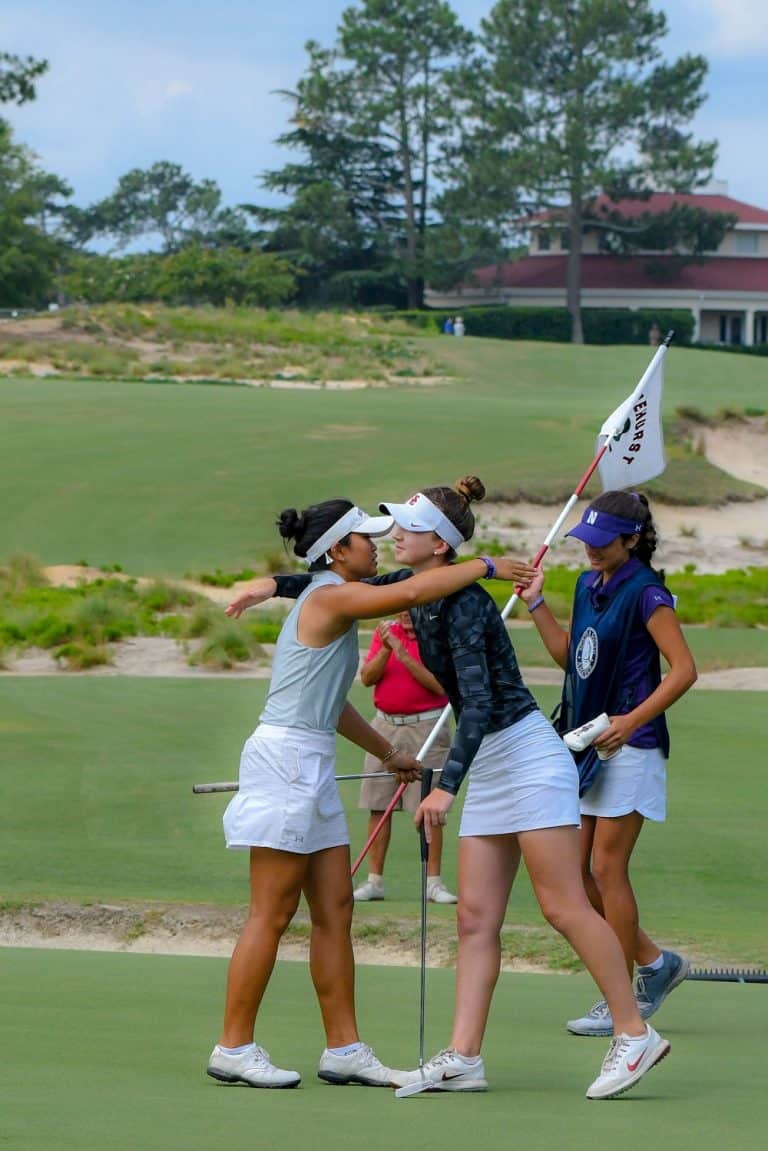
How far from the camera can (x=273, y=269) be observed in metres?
80.8

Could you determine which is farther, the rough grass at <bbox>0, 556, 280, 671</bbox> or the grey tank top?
the rough grass at <bbox>0, 556, 280, 671</bbox>

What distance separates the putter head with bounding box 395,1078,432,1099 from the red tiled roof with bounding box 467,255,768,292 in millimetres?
84840

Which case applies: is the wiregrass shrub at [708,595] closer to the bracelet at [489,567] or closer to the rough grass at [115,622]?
the rough grass at [115,622]

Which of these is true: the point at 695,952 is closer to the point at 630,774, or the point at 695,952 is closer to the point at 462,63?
the point at 630,774

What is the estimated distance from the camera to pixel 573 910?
5777 mm

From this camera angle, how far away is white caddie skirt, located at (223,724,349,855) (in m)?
5.70

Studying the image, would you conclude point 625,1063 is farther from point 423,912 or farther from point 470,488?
point 470,488

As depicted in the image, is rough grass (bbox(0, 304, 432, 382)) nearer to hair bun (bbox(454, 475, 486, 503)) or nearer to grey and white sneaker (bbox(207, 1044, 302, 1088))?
hair bun (bbox(454, 475, 486, 503))

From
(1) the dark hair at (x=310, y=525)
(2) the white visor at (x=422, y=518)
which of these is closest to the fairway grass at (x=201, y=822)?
(2) the white visor at (x=422, y=518)

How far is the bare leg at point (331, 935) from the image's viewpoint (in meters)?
5.88

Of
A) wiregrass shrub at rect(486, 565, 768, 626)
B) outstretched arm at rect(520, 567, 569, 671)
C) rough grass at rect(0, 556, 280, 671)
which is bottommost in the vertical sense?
wiregrass shrub at rect(486, 565, 768, 626)

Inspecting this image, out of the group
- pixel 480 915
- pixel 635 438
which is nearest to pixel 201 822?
pixel 635 438

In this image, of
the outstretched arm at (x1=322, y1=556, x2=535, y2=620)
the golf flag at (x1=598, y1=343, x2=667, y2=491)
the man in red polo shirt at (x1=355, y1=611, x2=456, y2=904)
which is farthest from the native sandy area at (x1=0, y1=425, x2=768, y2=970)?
the outstretched arm at (x1=322, y1=556, x2=535, y2=620)

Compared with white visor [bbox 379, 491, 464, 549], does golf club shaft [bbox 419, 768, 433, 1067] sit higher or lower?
lower
